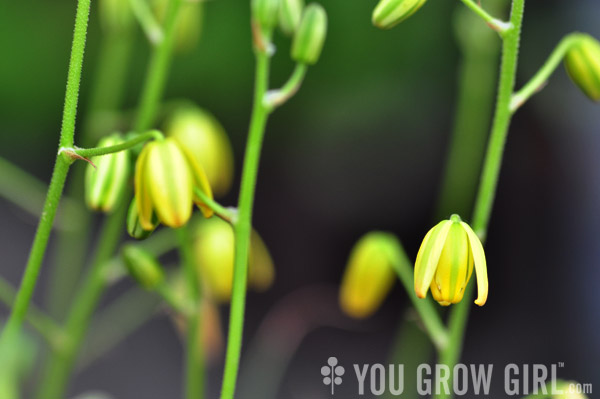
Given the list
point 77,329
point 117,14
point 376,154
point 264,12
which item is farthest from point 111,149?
point 376,154

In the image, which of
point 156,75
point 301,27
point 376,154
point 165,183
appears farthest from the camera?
point 376,154

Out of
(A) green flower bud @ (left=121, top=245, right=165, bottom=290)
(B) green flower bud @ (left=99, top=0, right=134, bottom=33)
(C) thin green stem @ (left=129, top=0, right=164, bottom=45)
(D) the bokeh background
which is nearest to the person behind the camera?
(A) green flower bud @ (left=121, top=245, right=165, bottom=290)

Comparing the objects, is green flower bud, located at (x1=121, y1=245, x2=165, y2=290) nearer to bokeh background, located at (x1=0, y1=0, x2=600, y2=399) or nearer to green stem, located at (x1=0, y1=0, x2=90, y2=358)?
green stem, located at (x1=0, y1=0, x2=90, y2=358)

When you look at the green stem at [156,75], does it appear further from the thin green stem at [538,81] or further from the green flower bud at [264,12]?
the thin green stem at [538,81]

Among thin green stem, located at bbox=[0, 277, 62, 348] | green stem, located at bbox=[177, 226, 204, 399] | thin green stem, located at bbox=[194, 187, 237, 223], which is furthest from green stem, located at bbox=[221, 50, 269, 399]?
thin green stem, located at bbox=[0, 277, 62, 348]

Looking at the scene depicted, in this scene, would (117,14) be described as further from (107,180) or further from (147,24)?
(107,180)

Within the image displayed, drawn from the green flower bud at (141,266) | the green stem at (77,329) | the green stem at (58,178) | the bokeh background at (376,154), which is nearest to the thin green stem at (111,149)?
the green stem at (58,178)
